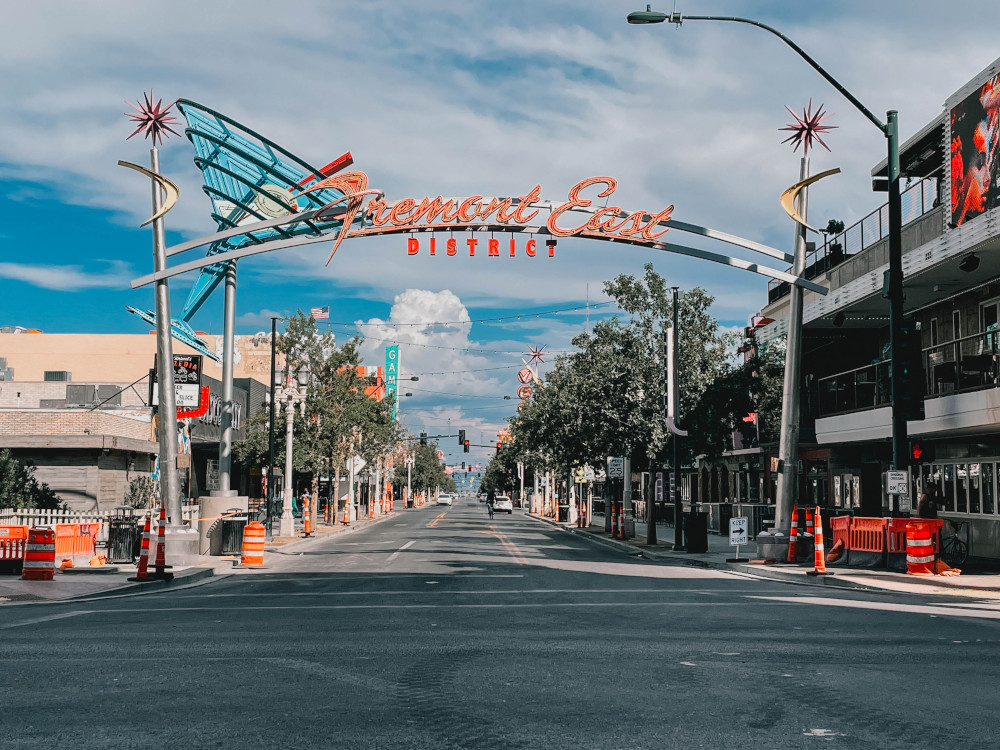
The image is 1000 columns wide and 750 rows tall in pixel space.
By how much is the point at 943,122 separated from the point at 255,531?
69.8 ft

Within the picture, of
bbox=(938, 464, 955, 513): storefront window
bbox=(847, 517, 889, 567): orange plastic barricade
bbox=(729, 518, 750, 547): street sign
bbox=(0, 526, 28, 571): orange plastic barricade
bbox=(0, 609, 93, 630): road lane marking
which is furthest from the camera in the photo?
bbox=(938, 464, 955, 513): storefront window

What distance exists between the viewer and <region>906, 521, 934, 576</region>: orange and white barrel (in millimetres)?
20219

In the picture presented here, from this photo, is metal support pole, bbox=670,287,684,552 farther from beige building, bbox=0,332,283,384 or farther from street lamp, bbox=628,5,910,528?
beige building, bbox=0,332,283,384

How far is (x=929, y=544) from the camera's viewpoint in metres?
20.5

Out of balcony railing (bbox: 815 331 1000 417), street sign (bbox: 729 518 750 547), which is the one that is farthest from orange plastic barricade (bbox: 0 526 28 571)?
balcony railing (bbox: 815 331 1000 417)

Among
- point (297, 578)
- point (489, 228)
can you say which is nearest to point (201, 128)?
point (489, 228)

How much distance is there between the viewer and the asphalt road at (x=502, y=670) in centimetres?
680

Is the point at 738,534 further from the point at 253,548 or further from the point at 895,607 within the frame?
the point at 253,548

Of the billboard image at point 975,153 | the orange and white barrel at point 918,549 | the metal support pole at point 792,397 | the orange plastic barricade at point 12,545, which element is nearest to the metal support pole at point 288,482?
the orange plastic barricade at point 12,545

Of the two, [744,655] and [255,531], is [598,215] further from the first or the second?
[744,655]

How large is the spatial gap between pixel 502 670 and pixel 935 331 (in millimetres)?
23221

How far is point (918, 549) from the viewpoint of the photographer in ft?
66.6

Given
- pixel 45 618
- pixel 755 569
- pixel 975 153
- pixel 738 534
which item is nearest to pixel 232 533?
pixel 738 534

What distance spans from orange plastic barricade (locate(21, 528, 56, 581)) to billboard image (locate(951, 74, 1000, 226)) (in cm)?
2017
